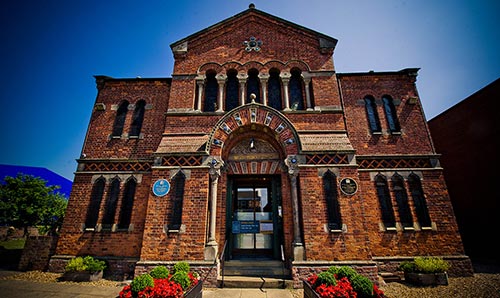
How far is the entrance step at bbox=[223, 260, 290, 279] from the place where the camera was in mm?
6785

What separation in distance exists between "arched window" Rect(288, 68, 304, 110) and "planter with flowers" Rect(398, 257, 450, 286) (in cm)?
712

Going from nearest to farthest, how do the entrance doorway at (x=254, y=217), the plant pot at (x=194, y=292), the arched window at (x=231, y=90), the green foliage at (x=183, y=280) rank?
1. the plant pot at (x=194, y=292)
2. the green foliage at (x=183, y=280)
3. the entrance doorway at (x=254, y=217)
4. the arched window at (x=231, y=90)

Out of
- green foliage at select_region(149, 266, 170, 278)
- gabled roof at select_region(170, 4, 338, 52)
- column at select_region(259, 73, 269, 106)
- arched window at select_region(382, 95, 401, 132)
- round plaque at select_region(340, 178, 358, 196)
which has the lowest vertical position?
green foliage at select_region(149, 266, 170, 278)

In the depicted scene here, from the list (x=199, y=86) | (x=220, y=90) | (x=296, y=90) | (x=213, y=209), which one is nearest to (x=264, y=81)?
(x=296, y=90)

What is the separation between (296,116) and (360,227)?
4730 mm

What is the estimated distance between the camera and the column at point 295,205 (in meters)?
6.75

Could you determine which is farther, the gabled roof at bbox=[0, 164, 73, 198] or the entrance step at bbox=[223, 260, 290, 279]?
the gabled roof at bbox=[0, 164, 73, 198]

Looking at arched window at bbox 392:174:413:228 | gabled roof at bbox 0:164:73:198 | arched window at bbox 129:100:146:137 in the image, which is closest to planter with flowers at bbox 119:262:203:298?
arched window at bbox 129:100:146:137

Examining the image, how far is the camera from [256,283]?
6.30 m

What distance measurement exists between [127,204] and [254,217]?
5.36 meters

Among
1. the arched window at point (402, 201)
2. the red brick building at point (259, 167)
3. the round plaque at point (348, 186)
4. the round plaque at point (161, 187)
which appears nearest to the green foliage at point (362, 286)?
the red brick building at point (259, 167)

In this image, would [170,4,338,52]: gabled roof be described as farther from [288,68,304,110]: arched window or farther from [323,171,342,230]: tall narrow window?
[323,171,342,230]: tall narrow window

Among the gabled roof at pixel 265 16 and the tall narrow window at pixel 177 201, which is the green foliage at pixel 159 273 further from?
the gabled roof at pixel 265 16

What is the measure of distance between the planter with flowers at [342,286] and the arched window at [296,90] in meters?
6.46
